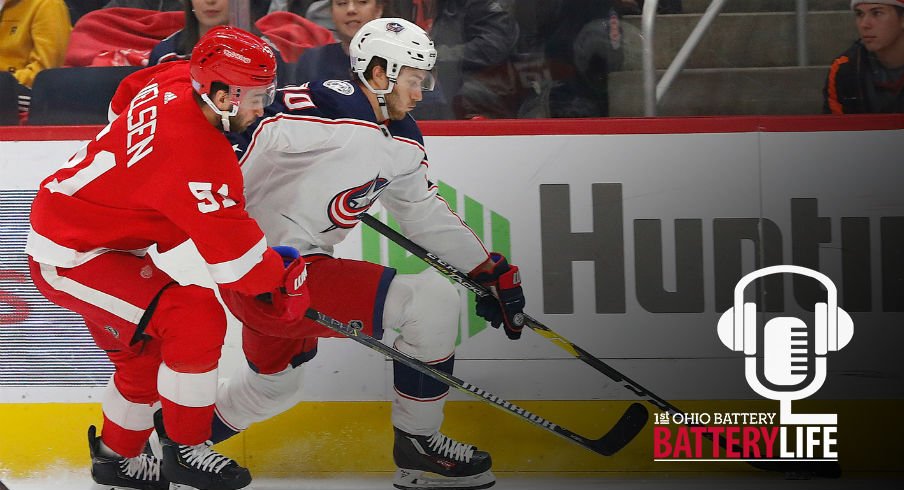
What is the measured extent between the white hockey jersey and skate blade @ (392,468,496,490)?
→ 2.21 ft

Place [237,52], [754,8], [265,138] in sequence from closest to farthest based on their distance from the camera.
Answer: [237,52] < [265,138] < [754,8]

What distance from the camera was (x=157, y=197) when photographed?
8.16ft

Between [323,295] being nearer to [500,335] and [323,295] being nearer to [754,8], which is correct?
[500,335]

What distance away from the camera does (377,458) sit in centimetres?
316

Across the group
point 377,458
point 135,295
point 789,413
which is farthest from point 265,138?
point 789,413

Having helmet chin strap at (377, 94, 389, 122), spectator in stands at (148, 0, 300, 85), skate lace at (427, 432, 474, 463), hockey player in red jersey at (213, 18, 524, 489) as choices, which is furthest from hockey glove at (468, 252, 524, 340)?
spectator in stands at (148, 0, 300, 85)

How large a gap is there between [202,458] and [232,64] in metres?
0.92

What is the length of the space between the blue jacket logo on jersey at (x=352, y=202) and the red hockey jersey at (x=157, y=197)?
297mm

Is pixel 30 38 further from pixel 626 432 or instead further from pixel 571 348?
pixel 626 432

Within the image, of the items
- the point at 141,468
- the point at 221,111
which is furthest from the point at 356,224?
the point at 141,468

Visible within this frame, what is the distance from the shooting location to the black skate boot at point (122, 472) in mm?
2799

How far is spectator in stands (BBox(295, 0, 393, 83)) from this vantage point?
3.02 metres

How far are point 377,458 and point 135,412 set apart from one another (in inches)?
28.4

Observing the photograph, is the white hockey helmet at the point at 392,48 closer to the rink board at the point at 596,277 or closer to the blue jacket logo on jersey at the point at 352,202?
the blue jacket logo on jersey at the point at 352,202
